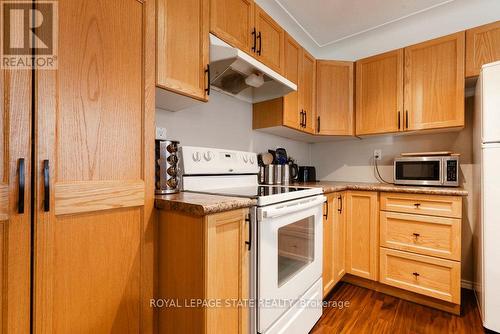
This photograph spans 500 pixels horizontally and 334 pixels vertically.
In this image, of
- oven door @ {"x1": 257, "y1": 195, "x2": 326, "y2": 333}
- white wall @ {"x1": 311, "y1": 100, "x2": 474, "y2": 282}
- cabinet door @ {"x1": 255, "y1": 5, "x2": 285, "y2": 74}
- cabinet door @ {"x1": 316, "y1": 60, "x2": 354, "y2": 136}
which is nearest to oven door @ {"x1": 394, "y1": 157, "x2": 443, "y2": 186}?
white wall @ {"x1": 311, "y1": 100, "x2": 474, "y2": 282}

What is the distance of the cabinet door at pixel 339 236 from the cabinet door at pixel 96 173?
150cm

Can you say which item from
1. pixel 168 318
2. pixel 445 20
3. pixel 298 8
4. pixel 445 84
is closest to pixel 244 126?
pixel 298 8

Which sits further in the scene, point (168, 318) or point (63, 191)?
point (168, 318)

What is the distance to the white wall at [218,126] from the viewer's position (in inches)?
63.0

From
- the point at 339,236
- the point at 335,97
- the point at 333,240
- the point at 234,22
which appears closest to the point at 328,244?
the point at 333,240

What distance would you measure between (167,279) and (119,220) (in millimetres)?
339

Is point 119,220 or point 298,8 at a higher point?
point 298,8

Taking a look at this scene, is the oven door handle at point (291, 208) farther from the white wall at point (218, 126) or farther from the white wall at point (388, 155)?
the white wall at point (388, 155)

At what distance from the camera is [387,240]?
78.7 inches

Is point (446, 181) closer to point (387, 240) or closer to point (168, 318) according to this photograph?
point (387, 240)

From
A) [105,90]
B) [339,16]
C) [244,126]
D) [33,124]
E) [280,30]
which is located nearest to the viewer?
[33,124]

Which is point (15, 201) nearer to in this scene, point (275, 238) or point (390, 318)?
point (275, 238)

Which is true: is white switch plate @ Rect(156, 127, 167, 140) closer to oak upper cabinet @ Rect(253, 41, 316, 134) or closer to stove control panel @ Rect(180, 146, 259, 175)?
stove control panel @ Rect(180, 146, 259, 175)

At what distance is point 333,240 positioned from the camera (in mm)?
1956
